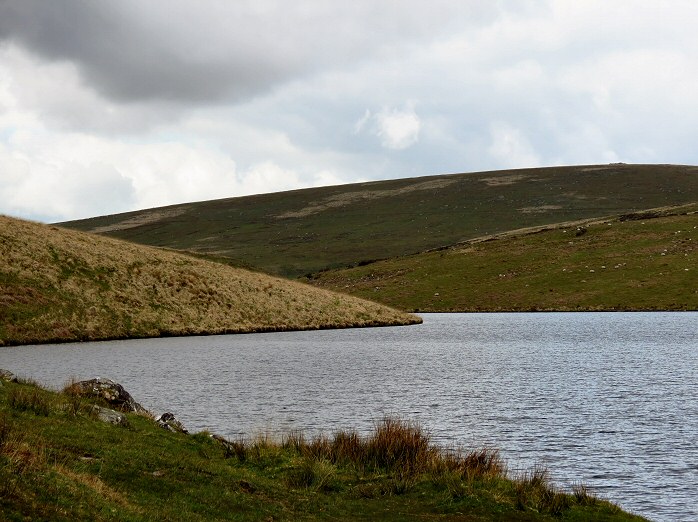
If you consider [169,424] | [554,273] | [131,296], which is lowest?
[169,424]

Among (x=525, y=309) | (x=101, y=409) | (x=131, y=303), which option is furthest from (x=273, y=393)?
(x=525, y=309)

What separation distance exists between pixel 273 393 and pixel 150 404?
6.76 meters

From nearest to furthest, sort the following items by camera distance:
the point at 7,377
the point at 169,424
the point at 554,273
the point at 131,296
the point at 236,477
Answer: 1. the point at 236,477
2. the point at 169,424
3. the point at 7,377
4. the point at 131,296
5. the point at 554,273

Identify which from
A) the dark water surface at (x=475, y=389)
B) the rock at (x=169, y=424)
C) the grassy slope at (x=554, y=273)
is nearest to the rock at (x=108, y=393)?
the rock at (x=169, y=424)

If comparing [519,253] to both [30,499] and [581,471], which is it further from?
[30,499]

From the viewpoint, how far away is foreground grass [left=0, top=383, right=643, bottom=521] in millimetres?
14289

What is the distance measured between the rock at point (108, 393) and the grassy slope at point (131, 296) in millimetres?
42444

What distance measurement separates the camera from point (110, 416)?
2483 centimetres

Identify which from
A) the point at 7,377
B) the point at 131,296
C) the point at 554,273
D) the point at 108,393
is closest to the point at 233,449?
the point at 108,393

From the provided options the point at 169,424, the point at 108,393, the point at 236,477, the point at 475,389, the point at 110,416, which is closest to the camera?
the point at 236,477

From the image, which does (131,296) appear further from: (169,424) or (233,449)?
(233,449)

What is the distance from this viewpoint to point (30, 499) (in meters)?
12.5

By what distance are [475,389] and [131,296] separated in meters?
53.5

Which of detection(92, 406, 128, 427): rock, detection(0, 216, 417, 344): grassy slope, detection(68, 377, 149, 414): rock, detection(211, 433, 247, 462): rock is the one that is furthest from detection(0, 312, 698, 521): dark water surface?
detection(0, 216, 417, 344): grassy slope
